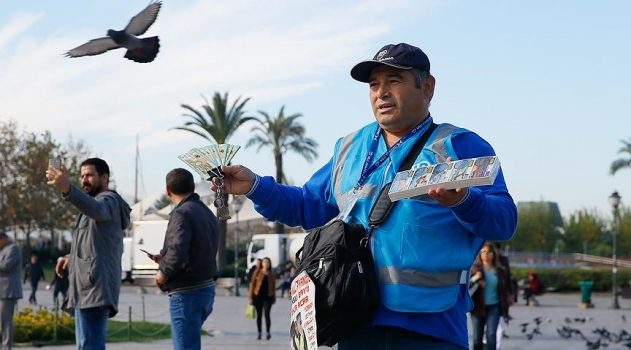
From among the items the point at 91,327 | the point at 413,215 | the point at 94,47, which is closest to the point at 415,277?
the point at 413,215

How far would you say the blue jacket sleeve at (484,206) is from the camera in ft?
11.3

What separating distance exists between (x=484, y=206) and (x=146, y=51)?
9.92ft

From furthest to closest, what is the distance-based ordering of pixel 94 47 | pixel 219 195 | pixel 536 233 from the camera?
1. pixel 536 233
2. pixel 94 47
3. pixel 219 195

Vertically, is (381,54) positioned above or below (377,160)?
above

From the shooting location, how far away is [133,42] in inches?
239

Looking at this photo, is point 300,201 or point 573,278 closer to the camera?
point 300,201

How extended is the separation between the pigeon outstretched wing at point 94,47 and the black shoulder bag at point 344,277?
2.81 meters

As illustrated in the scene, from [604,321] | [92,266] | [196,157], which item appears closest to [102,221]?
[92,266]

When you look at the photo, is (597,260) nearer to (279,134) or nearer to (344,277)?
(279,134)

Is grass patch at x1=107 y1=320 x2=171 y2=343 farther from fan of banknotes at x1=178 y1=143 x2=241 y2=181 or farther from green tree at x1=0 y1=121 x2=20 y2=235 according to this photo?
green tree at x1=0 y1=121 x2=20 y2=235

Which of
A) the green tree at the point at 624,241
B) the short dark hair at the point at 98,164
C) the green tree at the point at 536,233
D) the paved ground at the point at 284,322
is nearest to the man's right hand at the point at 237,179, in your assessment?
the short dark hair at the point at 98,164

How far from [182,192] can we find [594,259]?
2534 inches

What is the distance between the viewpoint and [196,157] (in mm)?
4023

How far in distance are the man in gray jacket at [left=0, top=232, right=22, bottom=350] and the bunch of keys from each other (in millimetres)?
9108
